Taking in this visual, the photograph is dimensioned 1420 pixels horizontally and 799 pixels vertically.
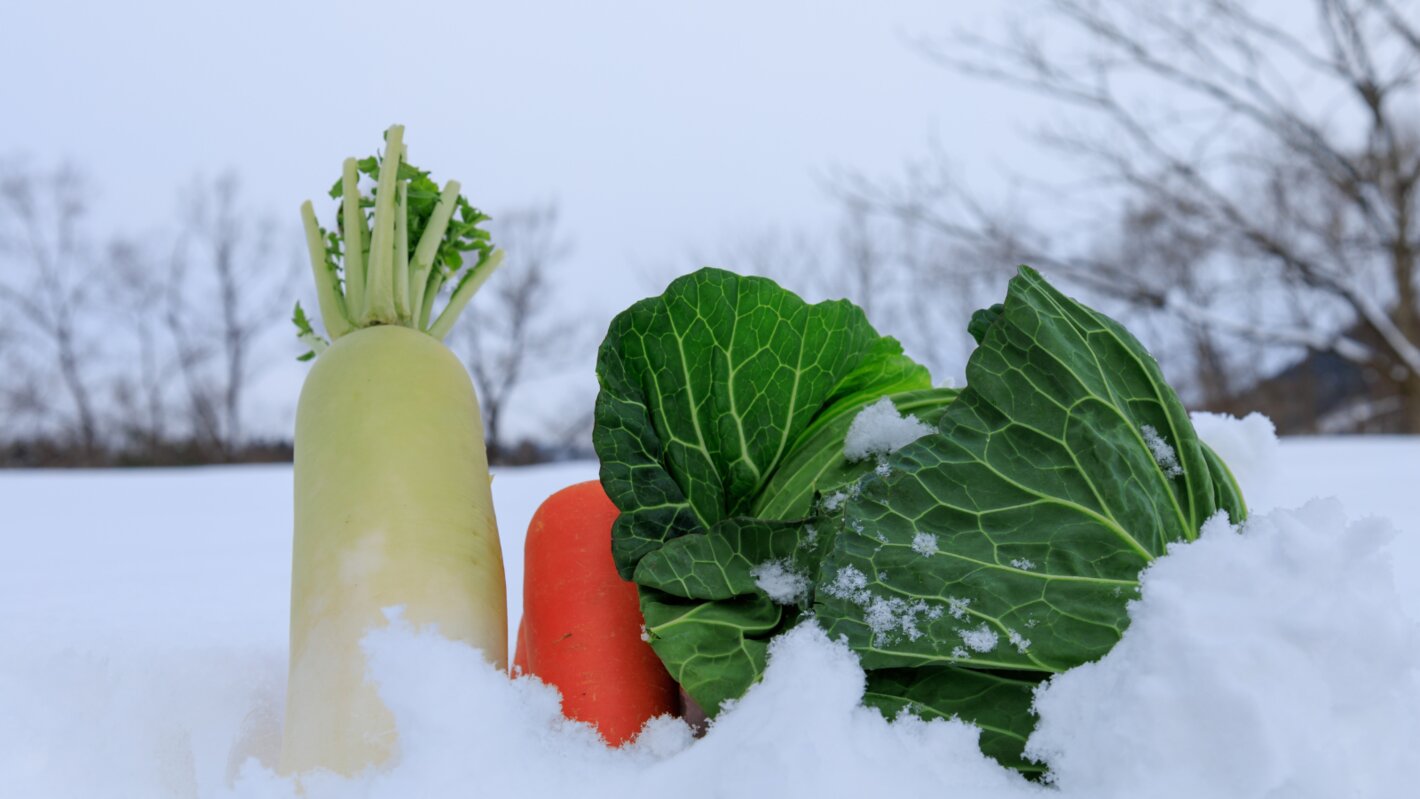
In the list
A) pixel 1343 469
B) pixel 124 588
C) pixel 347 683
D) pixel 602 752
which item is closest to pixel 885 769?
pixel 602 752

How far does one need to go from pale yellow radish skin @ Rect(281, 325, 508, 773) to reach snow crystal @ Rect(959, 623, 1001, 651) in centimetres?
74

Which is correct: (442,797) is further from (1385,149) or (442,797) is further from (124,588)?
(1385,149)

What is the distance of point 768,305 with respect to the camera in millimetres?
1507

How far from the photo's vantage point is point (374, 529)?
1469 millimetres

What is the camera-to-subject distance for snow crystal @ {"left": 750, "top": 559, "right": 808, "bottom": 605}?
1.30 m

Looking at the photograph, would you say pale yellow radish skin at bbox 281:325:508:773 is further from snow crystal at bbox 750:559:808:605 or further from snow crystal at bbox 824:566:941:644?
snow crystal at bbox 824:566:941:644

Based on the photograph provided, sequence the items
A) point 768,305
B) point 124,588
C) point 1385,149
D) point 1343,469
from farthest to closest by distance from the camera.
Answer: point 1385,149 → point 1343,469 → point 124,588 → point 768,305

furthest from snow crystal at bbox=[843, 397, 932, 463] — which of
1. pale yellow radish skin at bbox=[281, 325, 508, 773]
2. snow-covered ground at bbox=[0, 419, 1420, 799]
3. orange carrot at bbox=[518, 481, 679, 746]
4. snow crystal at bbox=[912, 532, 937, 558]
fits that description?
pale yellow radish skin at bbox=[281, 325, 508, 773]

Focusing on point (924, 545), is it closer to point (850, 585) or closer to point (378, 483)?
point (850, 585)

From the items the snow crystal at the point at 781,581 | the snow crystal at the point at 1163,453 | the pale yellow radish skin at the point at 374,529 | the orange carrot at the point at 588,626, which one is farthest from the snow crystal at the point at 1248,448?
the pale yellow radish skin at the point at 374,529

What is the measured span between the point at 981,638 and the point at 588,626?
25.1 inches

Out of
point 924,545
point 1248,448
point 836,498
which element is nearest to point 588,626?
point 836,498

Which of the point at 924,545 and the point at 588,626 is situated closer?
the point at 924,545

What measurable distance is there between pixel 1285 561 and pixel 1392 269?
9729 millimetres
